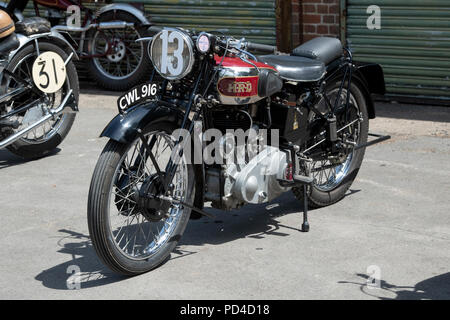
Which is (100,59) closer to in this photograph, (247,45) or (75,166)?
(75,166)

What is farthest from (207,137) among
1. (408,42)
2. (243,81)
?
(408,42)

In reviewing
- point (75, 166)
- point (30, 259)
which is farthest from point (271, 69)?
point (75, 166)

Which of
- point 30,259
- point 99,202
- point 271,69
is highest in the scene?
point 271,69

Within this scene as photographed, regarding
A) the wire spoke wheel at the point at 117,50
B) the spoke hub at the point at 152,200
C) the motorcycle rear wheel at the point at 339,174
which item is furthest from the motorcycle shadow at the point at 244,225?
the wire spoke wheel at the point at 117,50

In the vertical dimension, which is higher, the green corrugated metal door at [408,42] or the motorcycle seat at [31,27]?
the motorcycle seat at [31,27]

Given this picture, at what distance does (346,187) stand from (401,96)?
3328 millimetres

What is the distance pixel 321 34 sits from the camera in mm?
9586

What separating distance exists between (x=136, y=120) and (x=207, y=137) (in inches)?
23.6

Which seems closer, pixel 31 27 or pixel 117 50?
pixel 31 27

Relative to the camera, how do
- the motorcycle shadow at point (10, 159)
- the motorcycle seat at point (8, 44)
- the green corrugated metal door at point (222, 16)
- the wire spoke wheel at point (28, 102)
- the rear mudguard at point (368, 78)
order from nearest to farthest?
the rear mudguard at point (368, 78)
the motorcycle seat at point (8, 44)
the wire spoke wheel at point (28, 102)
the motorcycle shadow at point (10, 159)
the green corrugated metal door at point (222, 16)

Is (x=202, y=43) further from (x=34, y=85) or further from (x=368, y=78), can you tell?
(x=34, y=85)

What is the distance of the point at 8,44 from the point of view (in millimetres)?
7105

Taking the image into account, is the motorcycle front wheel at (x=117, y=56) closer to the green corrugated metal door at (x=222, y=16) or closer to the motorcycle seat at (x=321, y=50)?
the green corrugated metal door at (x=222, y=16)

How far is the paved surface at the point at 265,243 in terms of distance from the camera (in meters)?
4.63
